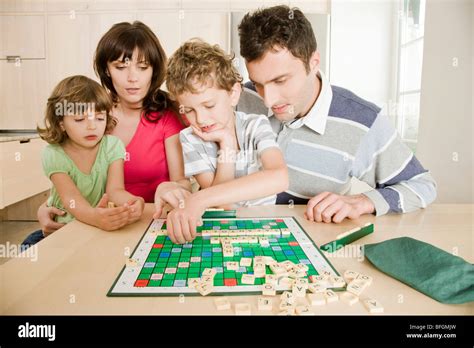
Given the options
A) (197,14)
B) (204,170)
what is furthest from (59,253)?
(197,14)

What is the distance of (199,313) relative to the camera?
407 millimetres

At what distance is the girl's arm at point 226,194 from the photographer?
58cm

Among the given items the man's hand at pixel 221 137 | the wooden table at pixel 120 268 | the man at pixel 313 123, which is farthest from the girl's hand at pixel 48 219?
the man at pixel 313 123

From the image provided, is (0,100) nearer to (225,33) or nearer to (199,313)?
(225,33)

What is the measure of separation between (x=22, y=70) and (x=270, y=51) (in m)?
0.98

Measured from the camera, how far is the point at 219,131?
85 centimetres

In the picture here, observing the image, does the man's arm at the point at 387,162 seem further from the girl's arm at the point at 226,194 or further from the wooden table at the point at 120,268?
the girl's arm at the point at 226,194

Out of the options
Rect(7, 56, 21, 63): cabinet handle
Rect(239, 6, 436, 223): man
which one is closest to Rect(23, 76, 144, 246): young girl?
Rect(239, 6, 436, 223): man

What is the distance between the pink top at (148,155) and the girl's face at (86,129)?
0.10 meters

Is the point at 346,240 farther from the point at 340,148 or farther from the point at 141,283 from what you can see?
the point at 340,148

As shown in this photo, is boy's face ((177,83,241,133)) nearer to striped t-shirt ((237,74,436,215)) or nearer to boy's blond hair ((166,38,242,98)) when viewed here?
→ boy's blond hair ((166,38,242,98))

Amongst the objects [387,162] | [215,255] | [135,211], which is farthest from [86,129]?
[387,162]

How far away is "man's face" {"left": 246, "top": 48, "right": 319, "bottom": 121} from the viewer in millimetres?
849

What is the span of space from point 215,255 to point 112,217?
0.21 metres
